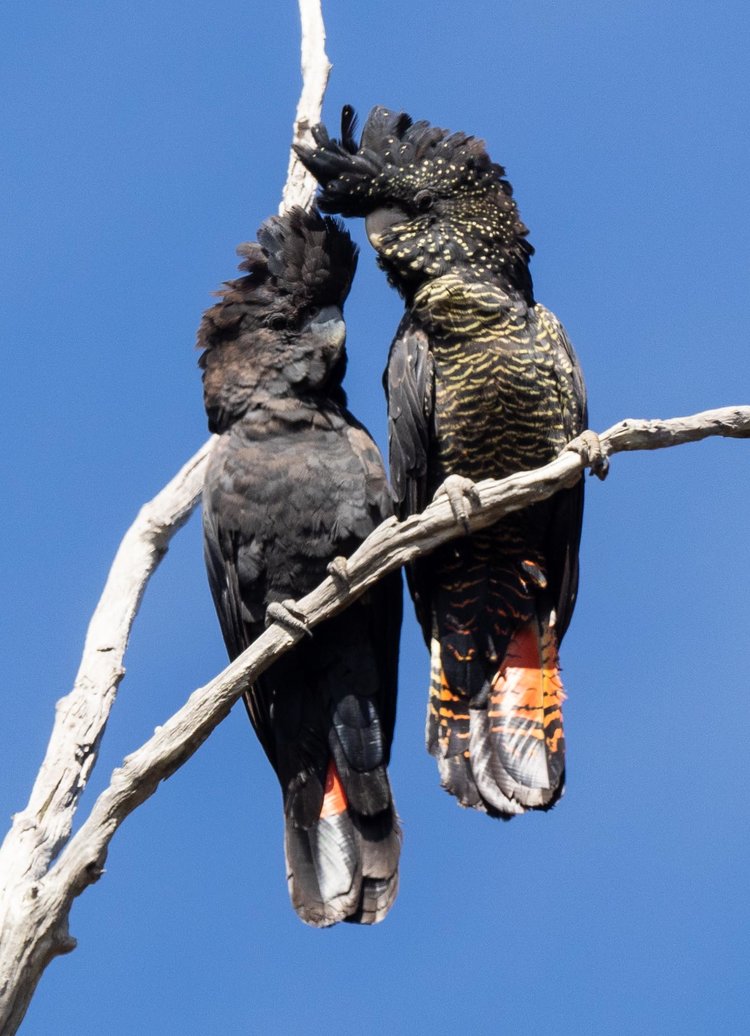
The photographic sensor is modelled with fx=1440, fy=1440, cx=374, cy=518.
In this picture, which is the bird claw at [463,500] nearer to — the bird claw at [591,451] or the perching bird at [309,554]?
the bird claw at [591,451]

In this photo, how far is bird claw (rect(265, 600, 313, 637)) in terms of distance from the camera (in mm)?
5473

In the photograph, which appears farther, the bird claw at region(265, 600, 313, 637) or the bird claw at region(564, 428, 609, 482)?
the bird claw at region(265, 600, 313, 637)

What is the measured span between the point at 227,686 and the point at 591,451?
1.58 m

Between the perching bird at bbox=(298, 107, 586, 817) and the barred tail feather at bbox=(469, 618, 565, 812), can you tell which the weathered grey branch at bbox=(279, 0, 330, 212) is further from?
the barred tail feather at bbox=(469, 618, 565, 812)

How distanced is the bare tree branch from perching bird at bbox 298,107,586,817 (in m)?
0.58

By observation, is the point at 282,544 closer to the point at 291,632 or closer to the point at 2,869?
the point at 291,632

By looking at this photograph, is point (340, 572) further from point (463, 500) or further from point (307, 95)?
point (307, 95)

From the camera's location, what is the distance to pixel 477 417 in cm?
592

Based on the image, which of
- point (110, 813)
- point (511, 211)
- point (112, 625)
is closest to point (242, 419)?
point (112, 625)

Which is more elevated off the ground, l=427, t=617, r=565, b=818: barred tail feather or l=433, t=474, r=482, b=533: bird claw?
l=433, t=474, r=482, b=533: bird claw

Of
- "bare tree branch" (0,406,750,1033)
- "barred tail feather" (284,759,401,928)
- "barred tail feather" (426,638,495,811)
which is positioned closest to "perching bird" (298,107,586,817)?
"barred tail feather" (426,638,495,811)

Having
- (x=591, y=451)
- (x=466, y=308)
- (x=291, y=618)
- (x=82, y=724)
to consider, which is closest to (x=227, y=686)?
(x=291, y=618)

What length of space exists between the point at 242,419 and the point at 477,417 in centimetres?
107

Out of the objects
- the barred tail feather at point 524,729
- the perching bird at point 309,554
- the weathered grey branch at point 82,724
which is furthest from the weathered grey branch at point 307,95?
the barred tail feather at point 524,729
